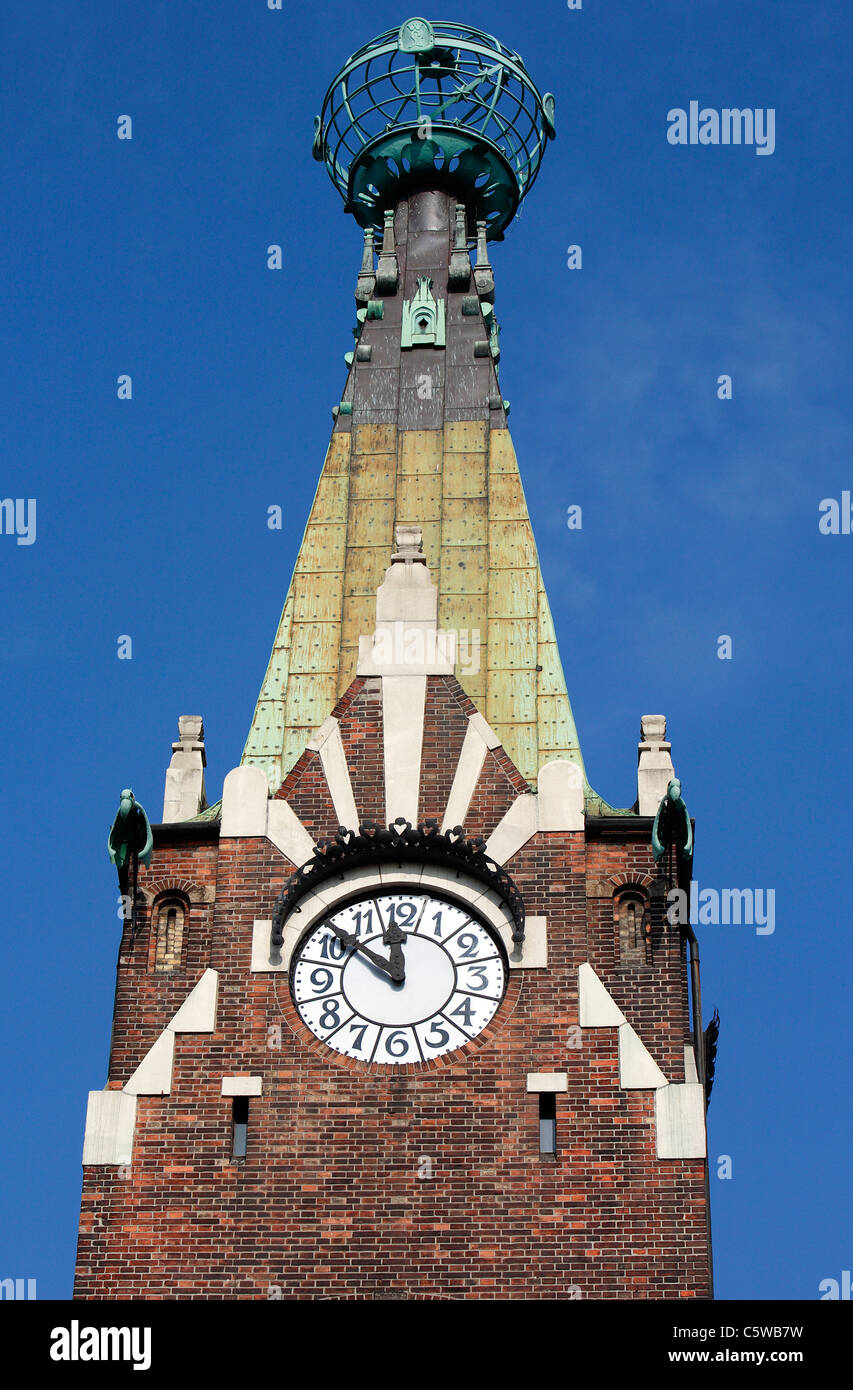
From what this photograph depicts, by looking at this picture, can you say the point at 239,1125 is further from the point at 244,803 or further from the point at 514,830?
the point at 514,830

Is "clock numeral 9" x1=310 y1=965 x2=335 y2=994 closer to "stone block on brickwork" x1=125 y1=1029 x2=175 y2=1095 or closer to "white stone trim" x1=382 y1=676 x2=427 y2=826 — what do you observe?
"stone block on brickwork" x1=125 y1=1029 x2=175 y2=1095

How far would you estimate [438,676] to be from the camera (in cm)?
3931

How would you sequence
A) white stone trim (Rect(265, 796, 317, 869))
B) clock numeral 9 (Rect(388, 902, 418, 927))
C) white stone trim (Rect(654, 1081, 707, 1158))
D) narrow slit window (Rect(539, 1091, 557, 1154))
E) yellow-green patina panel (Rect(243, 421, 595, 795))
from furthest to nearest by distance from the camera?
yellow-green patina panel (Rect(243, 421, 595, 795))
white stone trim (Rect(265, 796, 317, 869))
clock numeral 9 (Rect(388, 902, 418, 927))
narrow slit window (Rect(539, 1091, 557, 1154))
white stone trim (Rect(654, 1081, 707, 1158))

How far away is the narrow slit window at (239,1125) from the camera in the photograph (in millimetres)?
35312

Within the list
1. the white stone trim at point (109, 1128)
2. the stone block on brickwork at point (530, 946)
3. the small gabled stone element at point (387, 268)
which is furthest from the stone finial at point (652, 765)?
the small gabled stone element at point (387, 268)

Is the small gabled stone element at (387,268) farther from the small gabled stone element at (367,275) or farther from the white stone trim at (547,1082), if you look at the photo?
the white stone trim at (547,1082)

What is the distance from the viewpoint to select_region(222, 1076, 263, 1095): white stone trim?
117ft

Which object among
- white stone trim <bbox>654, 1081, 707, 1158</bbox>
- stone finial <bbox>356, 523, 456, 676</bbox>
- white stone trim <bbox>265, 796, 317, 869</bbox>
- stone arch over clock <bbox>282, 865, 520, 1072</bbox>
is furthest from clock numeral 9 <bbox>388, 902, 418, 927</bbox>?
white stone trim <bbox>654, 1081, 707, 1158</bbox>

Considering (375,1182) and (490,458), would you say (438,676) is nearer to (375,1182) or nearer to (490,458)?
(490,458)

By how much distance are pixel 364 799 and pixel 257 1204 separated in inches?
232

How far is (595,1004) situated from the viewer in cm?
3597

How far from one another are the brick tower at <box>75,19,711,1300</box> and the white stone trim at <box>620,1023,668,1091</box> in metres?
0.03

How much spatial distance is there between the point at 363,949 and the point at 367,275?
42.8 feet

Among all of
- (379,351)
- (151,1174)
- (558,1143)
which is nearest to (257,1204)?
(151,1174)
